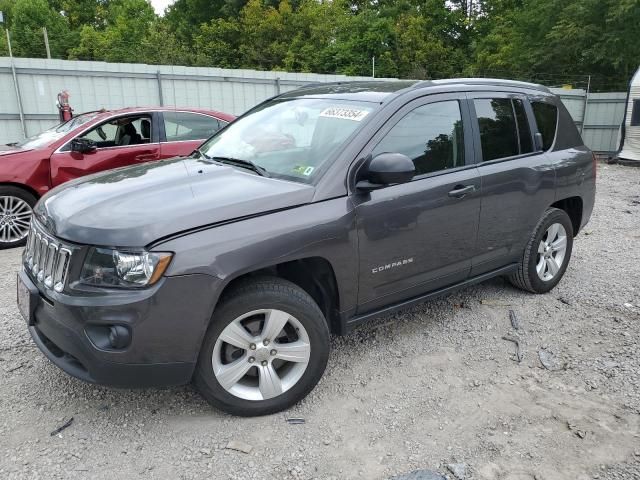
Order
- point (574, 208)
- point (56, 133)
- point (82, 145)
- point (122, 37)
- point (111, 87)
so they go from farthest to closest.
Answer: point (122, 37)
point (111, 87)
point (56, 133)
point (82, 145)
point (574, 208)

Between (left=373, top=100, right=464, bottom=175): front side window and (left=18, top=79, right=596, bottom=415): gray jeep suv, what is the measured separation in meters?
0.01

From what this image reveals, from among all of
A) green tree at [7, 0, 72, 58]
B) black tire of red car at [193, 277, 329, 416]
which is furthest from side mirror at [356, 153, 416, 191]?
green tree at [7, 0, 72, 58]

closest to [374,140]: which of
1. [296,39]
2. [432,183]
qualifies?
[432,183]

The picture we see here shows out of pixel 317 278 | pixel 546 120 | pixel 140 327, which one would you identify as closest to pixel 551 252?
pixel 546 120

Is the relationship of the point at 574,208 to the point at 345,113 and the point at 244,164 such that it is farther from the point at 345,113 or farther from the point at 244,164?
the point at 244,164

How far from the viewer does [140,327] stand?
2.40 m

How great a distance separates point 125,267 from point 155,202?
44 cm

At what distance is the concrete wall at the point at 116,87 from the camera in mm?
11523

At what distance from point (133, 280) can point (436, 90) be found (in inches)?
93.0

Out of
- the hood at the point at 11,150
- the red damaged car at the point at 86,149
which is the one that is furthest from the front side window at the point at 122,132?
the hood at the point at 11,150

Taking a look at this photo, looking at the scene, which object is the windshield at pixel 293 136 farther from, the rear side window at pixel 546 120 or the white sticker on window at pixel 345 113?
the rear side window at pixel 546 120

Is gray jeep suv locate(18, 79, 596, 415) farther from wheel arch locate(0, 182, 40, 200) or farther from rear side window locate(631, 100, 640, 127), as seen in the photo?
rear side window locate(631, 100, 640, 127)

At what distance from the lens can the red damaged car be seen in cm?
609

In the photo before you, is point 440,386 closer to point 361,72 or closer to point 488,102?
point 488,102
